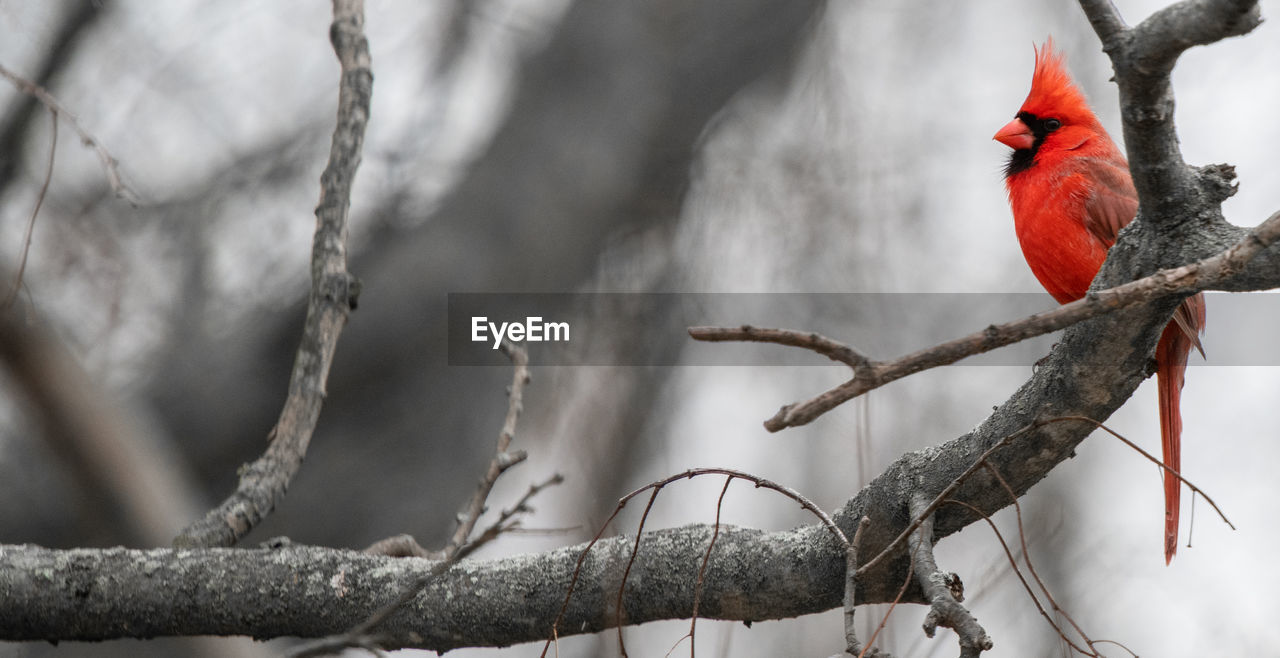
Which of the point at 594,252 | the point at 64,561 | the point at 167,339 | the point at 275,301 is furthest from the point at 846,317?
the point at 64,561

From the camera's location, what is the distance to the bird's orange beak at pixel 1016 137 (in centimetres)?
289

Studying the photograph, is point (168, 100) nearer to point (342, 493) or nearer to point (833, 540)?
point (342, 493)

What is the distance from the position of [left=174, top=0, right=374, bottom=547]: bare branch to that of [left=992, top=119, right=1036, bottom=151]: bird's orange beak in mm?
1677

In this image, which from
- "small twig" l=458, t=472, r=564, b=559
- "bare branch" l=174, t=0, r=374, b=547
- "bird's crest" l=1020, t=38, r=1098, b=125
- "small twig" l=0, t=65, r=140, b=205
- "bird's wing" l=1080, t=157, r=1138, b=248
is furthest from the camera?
"bird's crest" l=1020, t=38, r=1098, b=125

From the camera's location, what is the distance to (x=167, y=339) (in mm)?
3855

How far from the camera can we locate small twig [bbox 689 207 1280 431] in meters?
0.84

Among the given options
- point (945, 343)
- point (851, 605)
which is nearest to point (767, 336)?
point (945, 343)

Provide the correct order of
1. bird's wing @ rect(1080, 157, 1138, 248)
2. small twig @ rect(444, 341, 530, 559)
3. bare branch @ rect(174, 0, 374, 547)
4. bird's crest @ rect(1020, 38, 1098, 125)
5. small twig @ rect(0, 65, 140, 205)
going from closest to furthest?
small twig @ rect(0, 65, 140, 205) < bare branch @ rect(174, 0, 374, 547) < small twig @ rect(444, 341, 530, 559) < bird's wing @ rect(1080, 157, 1138, 248) < bird's crest @ rect(1020, 38, 1098, 125)

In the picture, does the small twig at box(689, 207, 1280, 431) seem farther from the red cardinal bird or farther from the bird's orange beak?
the bird's orange beak

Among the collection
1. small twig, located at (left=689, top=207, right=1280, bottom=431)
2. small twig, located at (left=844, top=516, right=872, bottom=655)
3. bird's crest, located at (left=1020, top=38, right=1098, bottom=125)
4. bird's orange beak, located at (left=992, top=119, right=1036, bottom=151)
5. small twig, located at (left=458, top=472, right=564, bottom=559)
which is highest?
bird's crest, located at (left=1020, top=38, right=1098, bottom=125)

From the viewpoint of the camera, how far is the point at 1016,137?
290 centimetres

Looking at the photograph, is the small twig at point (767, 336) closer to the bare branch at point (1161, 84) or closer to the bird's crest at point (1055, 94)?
the bare branch at point (1161, 84)

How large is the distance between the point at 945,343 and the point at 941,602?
0.41m

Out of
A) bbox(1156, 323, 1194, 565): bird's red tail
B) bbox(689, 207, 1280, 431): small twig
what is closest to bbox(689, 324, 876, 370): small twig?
bbox(689, 207, 1280, 431): small twig
